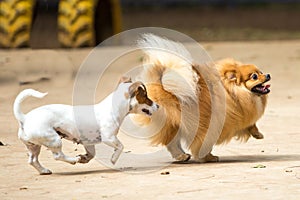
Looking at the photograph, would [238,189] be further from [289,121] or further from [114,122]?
[289,121]

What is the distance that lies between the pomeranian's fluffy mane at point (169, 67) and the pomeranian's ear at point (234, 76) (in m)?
0.32

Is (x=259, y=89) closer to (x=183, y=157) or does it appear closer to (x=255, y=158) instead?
(x=255, y=158)

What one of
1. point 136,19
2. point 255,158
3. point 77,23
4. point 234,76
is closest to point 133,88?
point 234,76

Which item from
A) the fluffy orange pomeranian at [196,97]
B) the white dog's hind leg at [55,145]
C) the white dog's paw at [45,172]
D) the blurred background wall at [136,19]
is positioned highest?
the fluffy orange pomeranian at [196,97]

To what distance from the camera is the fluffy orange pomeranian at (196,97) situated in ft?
24.7

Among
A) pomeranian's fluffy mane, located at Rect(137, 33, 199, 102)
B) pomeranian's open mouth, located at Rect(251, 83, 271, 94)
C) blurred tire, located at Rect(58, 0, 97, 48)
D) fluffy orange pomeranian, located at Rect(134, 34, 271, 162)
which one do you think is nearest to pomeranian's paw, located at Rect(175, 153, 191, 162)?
fluffy orange pomeranian, located at Rect(134, 34, 271, 162)

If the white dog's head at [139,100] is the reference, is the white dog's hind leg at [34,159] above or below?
below

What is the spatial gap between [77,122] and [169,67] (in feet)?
3.43

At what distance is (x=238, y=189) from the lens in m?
6.43

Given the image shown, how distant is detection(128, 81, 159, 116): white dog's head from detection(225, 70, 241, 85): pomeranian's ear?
2.97 ft

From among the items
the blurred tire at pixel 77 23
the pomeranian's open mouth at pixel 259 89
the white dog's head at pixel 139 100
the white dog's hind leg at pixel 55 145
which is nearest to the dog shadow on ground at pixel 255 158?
the pomeranian's open mouth at pixel 259 89

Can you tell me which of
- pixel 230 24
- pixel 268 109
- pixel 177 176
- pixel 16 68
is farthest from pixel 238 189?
pixel 230 24

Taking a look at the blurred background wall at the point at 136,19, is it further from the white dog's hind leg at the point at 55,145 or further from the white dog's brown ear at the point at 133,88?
the white dog's hind leg at the point at 55,145

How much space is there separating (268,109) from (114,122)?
13.5ft
